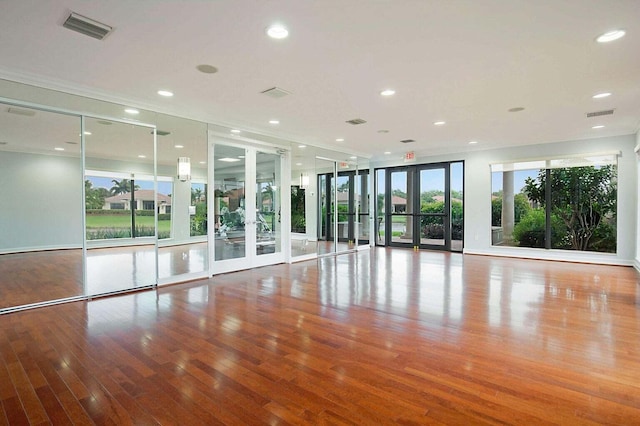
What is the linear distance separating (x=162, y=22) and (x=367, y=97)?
9.59ft

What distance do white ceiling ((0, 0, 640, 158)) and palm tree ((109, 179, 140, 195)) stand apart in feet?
4.55

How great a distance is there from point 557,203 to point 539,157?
123 cm

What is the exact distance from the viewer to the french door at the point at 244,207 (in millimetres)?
6404

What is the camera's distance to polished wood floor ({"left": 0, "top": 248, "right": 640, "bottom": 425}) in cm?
212

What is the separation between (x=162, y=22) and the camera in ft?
9.54

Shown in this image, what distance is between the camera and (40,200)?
31.4 feet

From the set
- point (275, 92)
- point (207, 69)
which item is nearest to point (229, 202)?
point (275, 92)

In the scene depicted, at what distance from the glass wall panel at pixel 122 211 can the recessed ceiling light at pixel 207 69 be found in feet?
→ 6.51

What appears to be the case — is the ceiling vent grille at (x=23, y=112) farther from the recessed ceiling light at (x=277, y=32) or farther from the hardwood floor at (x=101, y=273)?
the recessed ceiling light at (x=277, y=32)

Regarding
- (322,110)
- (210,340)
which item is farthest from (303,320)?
(322,110)

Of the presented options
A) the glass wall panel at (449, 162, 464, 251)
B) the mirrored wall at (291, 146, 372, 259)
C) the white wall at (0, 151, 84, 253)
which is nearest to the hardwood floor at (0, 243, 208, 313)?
the mirrored wall at (291, 146, 372, 259)

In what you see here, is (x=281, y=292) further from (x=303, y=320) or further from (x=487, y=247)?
(x=487, y=247)

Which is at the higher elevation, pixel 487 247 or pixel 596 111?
pixel 596 111

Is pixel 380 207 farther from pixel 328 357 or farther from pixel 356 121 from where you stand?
pixel 328 357
